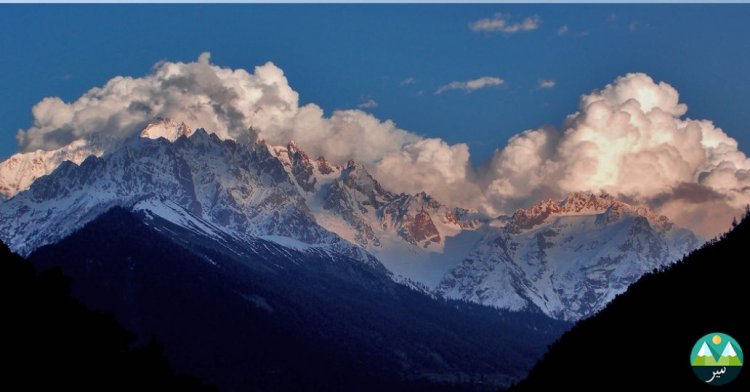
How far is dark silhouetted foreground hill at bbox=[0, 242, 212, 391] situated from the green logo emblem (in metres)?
70.4

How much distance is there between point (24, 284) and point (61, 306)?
5.89m

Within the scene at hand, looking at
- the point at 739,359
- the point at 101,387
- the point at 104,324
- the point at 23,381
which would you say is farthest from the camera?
the point at 104,324

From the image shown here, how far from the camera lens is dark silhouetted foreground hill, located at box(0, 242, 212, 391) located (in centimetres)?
15823

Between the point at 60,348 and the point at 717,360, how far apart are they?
83002 millimetres

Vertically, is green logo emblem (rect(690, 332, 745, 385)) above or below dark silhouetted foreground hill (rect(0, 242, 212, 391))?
above

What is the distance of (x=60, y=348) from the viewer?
170m

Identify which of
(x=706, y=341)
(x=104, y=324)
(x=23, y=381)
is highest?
(x=706, y=341)

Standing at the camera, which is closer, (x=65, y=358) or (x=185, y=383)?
(x=65, y=358)

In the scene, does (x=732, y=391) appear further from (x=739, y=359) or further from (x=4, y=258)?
(x=4, y=258)

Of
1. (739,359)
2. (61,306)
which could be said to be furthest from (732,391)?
(61,306)

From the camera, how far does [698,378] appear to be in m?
187

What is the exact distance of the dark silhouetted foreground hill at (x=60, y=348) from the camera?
15823 cm

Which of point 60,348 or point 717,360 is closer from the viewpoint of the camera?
point 60,348

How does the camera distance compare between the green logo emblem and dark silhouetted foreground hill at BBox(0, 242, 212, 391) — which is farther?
the green logo emblem
